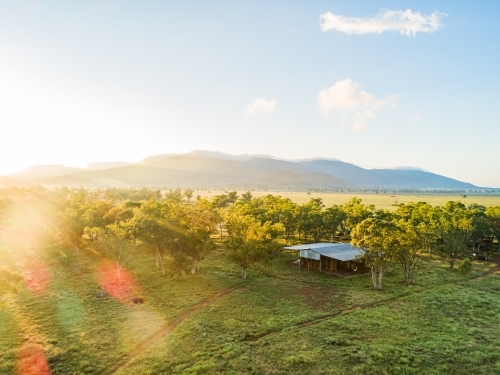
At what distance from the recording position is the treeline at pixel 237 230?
41125mm

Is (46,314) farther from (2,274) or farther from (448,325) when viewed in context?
(448,325)

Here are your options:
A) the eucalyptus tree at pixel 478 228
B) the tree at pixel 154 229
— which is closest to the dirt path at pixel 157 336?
the tree at pixel 154 229

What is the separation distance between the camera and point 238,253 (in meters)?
42.5

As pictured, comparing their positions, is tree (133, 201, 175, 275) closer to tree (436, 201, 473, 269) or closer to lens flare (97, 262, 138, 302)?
lens flare (97, 262, 138, 302)

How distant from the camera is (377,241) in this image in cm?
3925

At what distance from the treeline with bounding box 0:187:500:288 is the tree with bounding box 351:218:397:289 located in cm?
11

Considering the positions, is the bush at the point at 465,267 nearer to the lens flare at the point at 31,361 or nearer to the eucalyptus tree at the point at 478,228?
the eucalyptus tree at the point at 478,228

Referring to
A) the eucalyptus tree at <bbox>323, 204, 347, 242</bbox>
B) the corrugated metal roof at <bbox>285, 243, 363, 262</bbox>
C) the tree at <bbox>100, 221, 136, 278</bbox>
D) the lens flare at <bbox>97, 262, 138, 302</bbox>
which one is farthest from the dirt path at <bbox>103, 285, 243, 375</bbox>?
the eucalyptus tree at <bbox>323, 204, 347, 242</bbox>

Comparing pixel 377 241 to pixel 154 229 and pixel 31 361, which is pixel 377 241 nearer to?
pixel 154 229

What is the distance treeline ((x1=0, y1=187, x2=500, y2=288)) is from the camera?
41125 millimetres

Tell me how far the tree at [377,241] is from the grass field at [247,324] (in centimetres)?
320

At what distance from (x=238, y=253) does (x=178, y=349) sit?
19.0 metres

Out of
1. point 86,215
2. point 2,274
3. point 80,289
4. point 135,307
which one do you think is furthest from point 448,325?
point 86,215

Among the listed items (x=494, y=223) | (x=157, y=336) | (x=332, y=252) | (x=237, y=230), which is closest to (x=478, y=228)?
(x=494, y=223)
